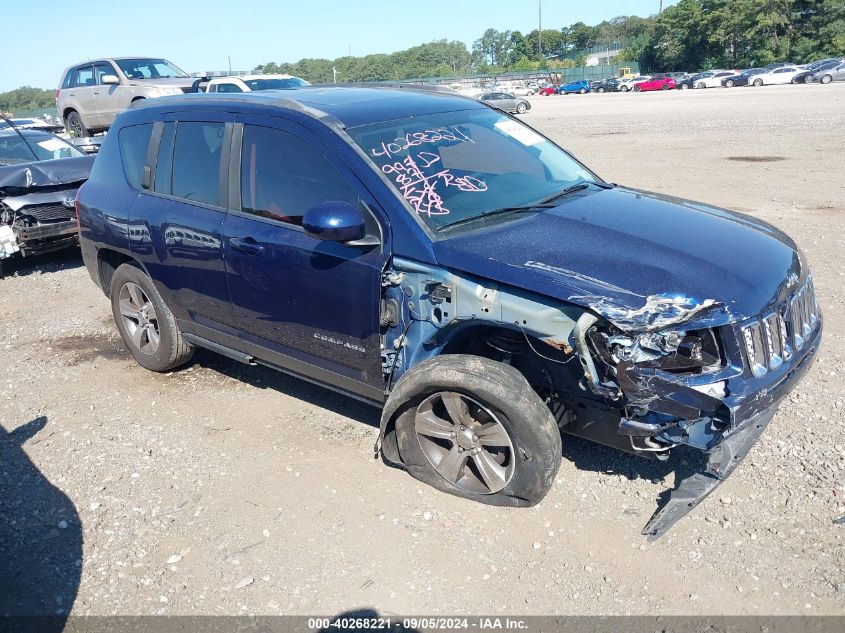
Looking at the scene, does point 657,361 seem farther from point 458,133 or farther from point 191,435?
point 191,435

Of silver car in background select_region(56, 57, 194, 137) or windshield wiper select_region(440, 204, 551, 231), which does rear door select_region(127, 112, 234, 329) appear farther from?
silver car in background select_region(56, 57, 194, 137)

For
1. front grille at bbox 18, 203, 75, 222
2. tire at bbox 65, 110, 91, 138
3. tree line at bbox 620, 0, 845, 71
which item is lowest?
front grille at bbox 18, 203, 75, 222

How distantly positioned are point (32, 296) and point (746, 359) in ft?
24.7

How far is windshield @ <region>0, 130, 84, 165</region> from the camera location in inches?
365

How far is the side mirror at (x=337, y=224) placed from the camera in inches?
132

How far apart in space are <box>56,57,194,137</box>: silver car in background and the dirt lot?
11.1 metres

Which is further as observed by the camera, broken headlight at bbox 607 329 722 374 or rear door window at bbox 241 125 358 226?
rear door window at bbox 241 125 358 226

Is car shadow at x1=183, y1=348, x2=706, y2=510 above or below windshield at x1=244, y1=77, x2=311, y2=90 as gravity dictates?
below

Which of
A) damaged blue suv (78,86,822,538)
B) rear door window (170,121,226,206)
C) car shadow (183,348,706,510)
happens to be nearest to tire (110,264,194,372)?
damaged blue suv (78,86,822,538)

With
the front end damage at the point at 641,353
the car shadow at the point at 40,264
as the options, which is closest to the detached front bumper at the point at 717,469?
the front end damage at the point at 641,353

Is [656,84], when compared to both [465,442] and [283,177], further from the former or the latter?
[465,442]

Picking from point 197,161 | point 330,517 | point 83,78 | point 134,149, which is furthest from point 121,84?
point 330,517

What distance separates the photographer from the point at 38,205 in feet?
26.9

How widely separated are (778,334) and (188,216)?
338cm
